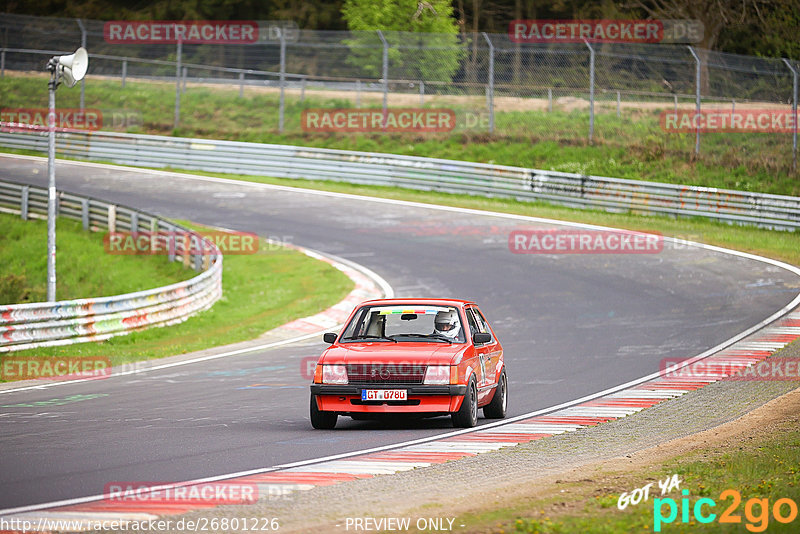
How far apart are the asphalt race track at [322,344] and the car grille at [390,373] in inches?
21.3

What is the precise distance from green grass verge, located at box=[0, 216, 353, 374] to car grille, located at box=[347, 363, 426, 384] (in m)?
7.54

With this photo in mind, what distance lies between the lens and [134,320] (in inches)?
759

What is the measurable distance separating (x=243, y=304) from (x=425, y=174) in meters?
13.6

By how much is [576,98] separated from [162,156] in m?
15.8

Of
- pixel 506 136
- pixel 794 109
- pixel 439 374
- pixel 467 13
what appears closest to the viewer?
pixel 439 374

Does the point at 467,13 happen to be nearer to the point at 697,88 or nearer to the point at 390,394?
the point at 697,88

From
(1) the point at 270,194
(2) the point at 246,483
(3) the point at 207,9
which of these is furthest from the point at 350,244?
(3) the point at 207,9

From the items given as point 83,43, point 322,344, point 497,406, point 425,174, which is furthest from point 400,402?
point 83,43

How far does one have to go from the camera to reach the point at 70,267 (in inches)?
1065

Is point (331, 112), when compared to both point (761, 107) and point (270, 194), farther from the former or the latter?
point (761, 107)

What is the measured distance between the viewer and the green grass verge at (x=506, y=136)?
32844 millimetres

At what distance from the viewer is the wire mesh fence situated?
32719 mm

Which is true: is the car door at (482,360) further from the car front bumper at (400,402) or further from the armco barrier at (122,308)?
the armco barrier at (122,308)

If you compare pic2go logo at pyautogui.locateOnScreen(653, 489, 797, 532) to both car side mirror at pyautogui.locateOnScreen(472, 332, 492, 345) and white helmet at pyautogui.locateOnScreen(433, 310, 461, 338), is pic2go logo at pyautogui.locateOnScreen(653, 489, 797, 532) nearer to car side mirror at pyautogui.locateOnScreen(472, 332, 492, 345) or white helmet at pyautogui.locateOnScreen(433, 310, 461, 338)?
car side mirror at pyautogui.locateOnScreen(472, 332, 492, 345)
